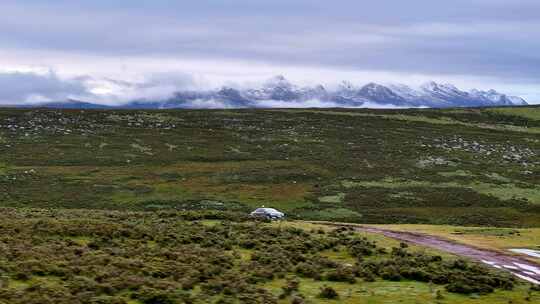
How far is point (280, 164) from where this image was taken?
95.2m

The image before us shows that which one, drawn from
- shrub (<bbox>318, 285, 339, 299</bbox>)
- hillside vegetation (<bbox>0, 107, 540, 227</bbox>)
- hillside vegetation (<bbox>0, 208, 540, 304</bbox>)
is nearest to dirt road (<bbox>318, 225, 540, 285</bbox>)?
hillside vegetation (<bbox>0, 208, 540, 304</bbox>)

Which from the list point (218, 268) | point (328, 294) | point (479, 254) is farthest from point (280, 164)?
point (328, 294)

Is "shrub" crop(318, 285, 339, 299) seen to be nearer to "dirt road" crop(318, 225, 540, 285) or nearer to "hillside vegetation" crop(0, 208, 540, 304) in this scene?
"hillside vegetation" crop(0, 208, 540, 304)

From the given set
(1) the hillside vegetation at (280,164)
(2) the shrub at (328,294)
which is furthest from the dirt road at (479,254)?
(1) the hillside vegetation at (280,164)

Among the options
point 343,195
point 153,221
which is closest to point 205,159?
point 343,195

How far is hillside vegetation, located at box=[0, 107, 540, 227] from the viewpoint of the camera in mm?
73812

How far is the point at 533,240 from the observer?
49625 millimetres

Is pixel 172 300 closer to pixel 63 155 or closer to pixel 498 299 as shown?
pixel 498 299

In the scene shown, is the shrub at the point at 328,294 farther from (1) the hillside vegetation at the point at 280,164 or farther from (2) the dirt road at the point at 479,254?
(1) the hillside vegetation at the point at 280,164

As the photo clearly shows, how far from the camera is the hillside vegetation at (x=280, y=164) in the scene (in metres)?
73.8

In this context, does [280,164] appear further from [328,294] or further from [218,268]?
[328,294]

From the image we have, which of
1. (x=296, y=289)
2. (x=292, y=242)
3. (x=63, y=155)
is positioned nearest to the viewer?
(x=296, y=289)

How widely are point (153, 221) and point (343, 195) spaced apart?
37.4 m

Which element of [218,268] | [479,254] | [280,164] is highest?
[218,268]
